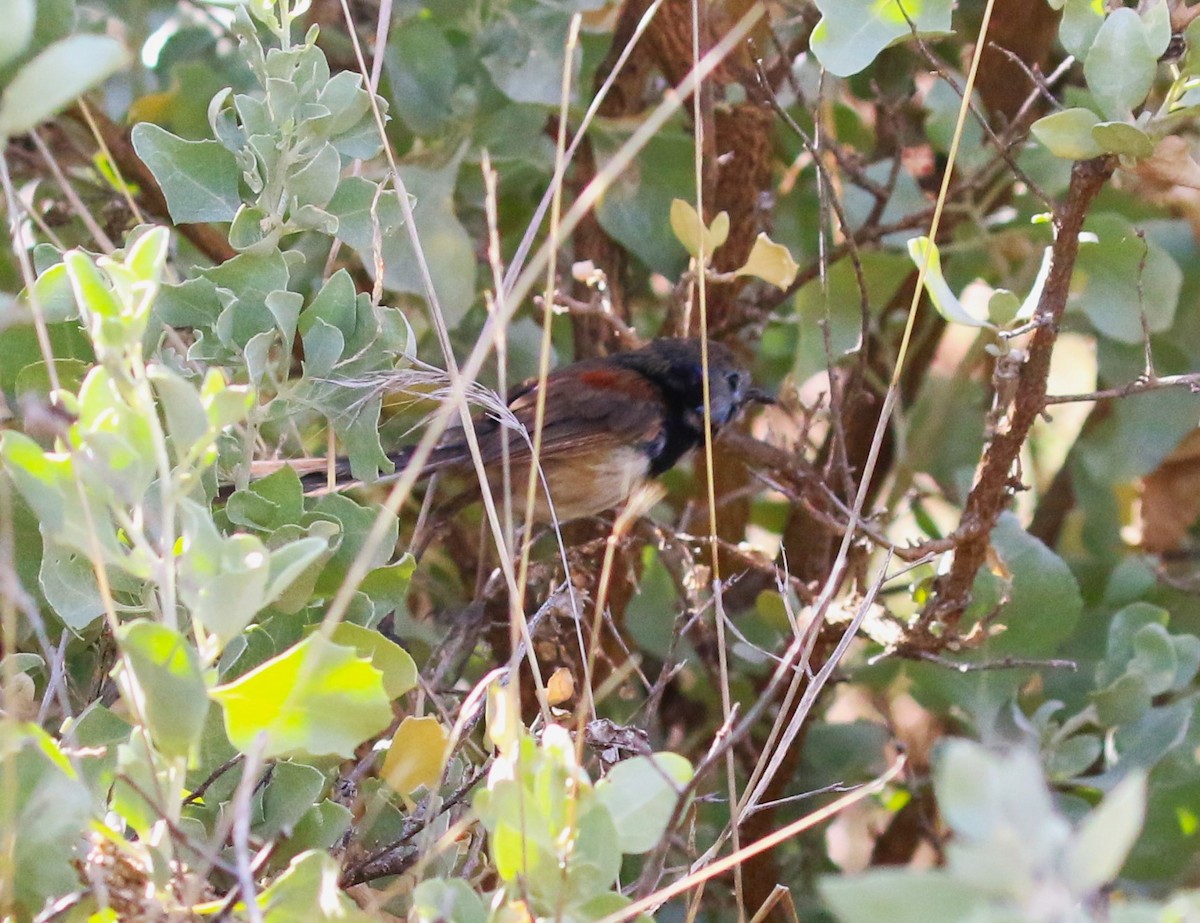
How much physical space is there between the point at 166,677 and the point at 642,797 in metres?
0.33

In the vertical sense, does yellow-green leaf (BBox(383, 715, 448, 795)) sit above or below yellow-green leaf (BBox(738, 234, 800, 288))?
below

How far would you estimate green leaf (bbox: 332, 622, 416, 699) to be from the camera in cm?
115

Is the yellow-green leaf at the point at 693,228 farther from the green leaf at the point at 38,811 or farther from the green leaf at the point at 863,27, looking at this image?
the green leaf at the point at 38,811

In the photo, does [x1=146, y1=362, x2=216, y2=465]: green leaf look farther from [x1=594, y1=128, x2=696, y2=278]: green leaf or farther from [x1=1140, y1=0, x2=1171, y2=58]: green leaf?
[x1=594, y1=128, x2=696, y2=278]: green leaf

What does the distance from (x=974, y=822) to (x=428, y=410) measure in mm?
1605

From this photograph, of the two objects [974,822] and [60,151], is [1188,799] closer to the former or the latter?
[974,822]

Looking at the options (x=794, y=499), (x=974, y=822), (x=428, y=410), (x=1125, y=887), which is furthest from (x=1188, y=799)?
(x=974, y=822)

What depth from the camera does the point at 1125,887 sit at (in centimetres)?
208

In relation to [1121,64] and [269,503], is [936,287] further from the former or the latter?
[269,503]

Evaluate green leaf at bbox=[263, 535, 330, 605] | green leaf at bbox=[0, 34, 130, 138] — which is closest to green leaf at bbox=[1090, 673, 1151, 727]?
green leaf at bbox=[263, 535, 330, 605]

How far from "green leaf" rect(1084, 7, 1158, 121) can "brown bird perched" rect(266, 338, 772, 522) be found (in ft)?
4.20

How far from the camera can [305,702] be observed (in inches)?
34.9

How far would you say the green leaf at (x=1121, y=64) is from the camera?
128cm

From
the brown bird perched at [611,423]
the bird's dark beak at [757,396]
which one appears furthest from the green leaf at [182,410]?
the bird's dark beak at [757,396]
